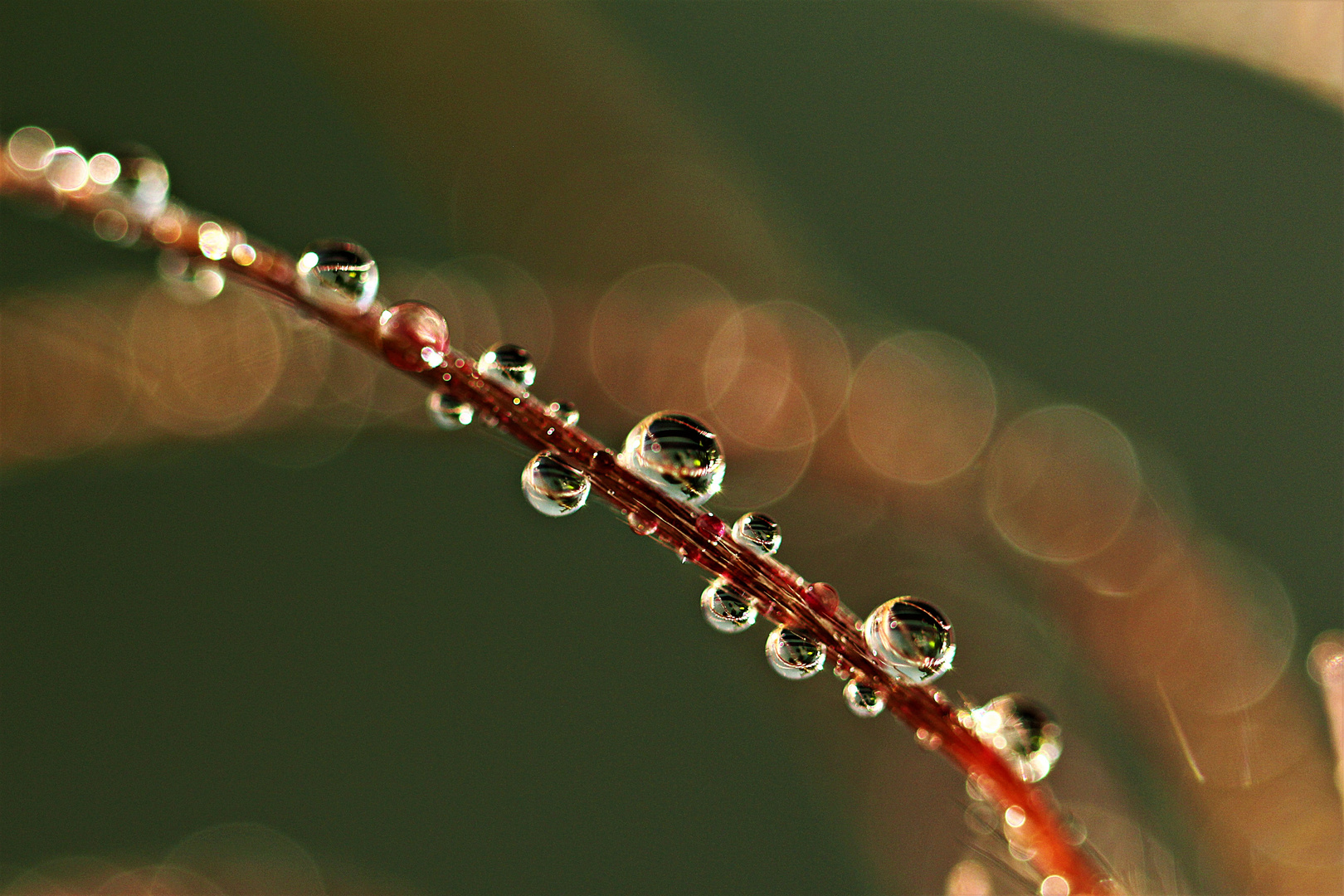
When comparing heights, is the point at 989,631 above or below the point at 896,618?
above

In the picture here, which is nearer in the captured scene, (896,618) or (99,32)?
(896,618)

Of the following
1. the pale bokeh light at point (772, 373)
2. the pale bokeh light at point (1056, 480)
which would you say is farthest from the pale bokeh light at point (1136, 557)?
the pale bokeh light at point (772, 373)

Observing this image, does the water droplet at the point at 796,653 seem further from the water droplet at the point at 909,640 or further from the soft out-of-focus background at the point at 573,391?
the soft out-of-focus background at the point at 573,391

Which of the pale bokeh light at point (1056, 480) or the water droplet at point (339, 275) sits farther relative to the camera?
the pale bokeh light at point (1056, 480)

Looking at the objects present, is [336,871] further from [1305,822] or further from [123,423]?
[1305,822]

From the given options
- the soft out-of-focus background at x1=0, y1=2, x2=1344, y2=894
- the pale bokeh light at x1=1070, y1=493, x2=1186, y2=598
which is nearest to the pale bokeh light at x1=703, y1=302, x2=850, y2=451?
the soft out-of-focus background at x1=0, y1=2, x2=1344, y2=894

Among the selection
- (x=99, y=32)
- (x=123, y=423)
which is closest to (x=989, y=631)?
(x=123, y=423)

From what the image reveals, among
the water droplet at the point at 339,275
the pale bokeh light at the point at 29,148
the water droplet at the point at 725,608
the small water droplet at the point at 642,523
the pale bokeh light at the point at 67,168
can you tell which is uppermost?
the pale bokeh light at the point at 29,148

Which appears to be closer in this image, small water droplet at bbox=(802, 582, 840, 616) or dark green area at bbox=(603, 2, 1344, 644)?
small water droplet at bbox=(802, 582, 840, 616)

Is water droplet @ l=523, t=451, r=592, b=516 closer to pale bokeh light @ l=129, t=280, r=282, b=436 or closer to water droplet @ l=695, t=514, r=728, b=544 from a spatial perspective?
water droplet @ l=695, t=514, r=728, b=544
